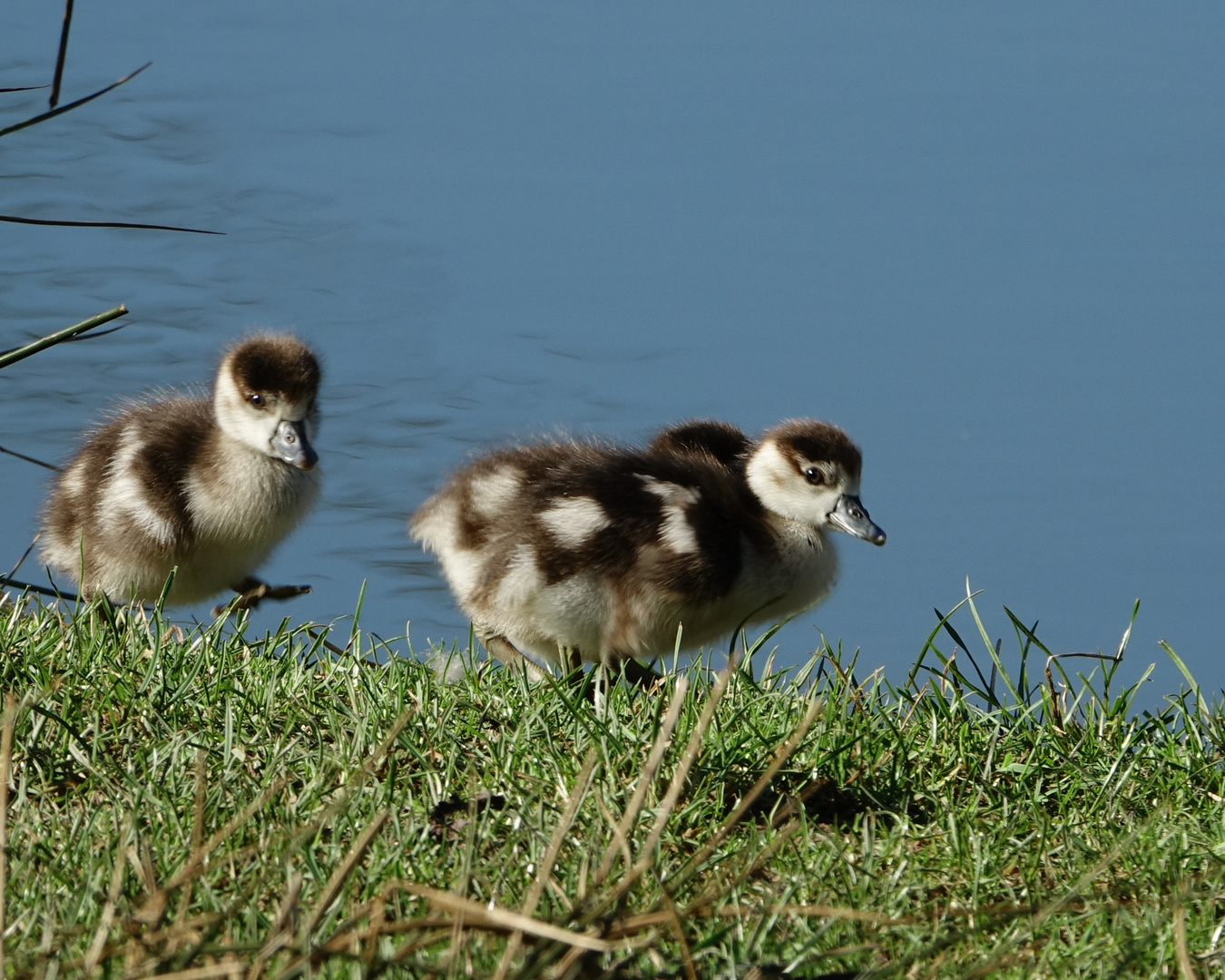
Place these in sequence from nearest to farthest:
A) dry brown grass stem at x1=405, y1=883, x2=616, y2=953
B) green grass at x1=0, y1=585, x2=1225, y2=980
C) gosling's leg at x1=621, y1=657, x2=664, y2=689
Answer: dry brown grass stem at x1=405, y1=883, x2=616, y2=953
green grass at x1=0, y1=585, x2=1225, y2=980
gosling's leg at x1=621, y1=657, x2=664, y2=689

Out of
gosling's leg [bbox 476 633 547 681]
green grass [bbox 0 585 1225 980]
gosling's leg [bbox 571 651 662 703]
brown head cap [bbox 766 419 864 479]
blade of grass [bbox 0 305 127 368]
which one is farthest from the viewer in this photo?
brown head cap [bbox 766 419 864 479]

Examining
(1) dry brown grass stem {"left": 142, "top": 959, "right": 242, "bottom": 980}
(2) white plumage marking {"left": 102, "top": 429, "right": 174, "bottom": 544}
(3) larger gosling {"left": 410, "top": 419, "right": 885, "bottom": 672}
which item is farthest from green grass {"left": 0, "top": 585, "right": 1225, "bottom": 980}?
(2) white plumage marking {"left": 102, "top": 429, "right": 174, "bottom": 544}

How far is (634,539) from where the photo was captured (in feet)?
10.2

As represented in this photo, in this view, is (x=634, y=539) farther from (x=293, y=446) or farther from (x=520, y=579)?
(x=293, y=446)

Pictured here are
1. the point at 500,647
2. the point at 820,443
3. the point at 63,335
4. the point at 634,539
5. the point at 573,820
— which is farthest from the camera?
the point at 820,443

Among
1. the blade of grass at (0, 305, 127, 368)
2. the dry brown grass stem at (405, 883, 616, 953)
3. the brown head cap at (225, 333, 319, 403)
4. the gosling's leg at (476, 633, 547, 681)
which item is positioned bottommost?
the gosling's leg at (476, 633, 547, 681)

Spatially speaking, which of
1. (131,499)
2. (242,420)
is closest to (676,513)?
(242,420)

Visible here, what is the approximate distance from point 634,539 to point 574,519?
0.14 m

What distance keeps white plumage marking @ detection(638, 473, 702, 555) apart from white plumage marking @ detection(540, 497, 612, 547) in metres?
0.12

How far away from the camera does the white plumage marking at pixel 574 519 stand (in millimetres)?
3098

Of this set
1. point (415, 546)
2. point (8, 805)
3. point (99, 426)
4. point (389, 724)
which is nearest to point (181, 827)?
point (8, 805)

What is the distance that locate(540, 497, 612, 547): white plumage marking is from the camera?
310cm

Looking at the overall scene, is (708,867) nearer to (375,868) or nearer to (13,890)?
(375,868)

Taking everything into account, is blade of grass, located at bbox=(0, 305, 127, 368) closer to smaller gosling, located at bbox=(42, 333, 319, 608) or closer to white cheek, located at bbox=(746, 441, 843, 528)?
smaller gosling, located at bbox=(42, 333, 319, 608)
